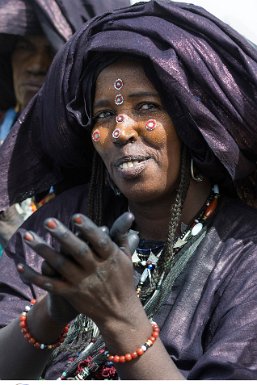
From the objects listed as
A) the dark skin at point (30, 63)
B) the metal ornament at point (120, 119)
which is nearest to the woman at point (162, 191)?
the metal ornament at point (120, 119)

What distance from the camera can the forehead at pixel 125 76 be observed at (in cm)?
340

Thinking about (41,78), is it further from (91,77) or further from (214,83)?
(214,83)

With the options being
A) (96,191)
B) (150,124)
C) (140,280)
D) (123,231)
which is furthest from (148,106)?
(123,231)

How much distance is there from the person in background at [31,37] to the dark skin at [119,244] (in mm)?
1489

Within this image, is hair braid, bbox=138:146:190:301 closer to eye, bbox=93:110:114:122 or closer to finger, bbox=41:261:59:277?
eye, bbox=93:110:114:122

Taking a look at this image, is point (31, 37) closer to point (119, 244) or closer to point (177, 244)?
point (177, 244)

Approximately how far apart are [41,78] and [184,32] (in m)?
2.00

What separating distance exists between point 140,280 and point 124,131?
1.81 feet

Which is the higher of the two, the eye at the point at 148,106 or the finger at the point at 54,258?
the finger at the point at 54,258

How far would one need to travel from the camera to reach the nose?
11.1 feet

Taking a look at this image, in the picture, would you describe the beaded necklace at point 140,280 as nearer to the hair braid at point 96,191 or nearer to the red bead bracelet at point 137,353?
the hair braid at point 96,191

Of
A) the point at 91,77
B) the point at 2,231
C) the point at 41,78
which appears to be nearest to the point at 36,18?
the point at 41,78

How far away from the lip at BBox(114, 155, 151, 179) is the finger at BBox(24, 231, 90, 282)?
78cm

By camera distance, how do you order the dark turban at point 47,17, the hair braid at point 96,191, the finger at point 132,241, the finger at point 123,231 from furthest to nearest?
the dark turban at point 47,17, the hair braid at point 96,191, the finger at point 132,241, the finger at point 123,231
